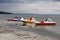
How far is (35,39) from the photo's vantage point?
75.0ft

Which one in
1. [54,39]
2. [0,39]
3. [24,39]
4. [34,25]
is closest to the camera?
[0,39]

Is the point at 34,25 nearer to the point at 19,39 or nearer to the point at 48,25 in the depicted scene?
the point at 48,25

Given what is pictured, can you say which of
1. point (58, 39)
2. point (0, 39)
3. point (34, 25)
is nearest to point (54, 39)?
point (58, 39)

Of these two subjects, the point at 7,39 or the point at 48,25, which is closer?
the point at 7,39

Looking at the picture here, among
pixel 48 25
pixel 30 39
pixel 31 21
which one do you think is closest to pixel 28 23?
pixel 31 21

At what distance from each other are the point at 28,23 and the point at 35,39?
20.4 meters

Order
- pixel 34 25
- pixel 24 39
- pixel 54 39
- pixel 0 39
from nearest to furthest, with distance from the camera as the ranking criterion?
pixel 0 39, pixel 24 39, pixel 54 39, pixel 34 25

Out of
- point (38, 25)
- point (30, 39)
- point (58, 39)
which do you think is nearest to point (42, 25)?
point (38, 25)

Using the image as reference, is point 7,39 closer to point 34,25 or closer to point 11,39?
point 11,39

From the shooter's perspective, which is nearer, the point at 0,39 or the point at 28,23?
the point at 0,39

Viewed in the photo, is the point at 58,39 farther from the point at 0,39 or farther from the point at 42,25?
the point at 42,25

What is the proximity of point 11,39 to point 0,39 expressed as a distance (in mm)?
1026

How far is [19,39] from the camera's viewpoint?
2183 cm

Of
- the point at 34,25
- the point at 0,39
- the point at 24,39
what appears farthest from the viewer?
the point at 34,25
